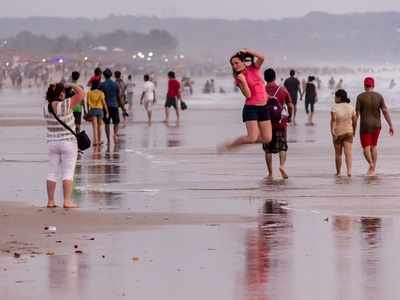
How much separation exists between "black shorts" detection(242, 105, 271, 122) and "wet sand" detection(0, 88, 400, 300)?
88cm

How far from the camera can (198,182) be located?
2169 centimetres

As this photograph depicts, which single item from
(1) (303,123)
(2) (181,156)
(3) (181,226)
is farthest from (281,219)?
(1) (303,123)

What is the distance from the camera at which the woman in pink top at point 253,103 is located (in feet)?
63.8

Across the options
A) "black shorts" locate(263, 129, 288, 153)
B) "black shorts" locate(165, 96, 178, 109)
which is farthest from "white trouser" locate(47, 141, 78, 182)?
"black shorts" locate(165, 96, 178, 109)

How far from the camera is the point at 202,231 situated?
15375 mm

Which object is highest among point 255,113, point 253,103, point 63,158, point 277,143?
point 253,103

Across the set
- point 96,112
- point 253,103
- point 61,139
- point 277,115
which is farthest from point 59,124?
point 96,112

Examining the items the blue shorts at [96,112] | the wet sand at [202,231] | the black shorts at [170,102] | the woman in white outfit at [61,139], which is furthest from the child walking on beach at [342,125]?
the black shorts at [170,102]

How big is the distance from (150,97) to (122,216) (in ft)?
88.0

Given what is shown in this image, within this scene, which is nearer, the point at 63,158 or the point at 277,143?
the point at 63,158

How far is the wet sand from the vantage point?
39.1ft

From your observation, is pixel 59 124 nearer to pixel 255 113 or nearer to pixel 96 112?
pixel 255 113

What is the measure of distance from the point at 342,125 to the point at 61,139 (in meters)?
5.99

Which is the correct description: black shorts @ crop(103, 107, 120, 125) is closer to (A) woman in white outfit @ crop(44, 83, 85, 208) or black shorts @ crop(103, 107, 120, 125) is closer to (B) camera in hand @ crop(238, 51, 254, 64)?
(B) camera in hand @ crop(238, 51, 254, 64)
